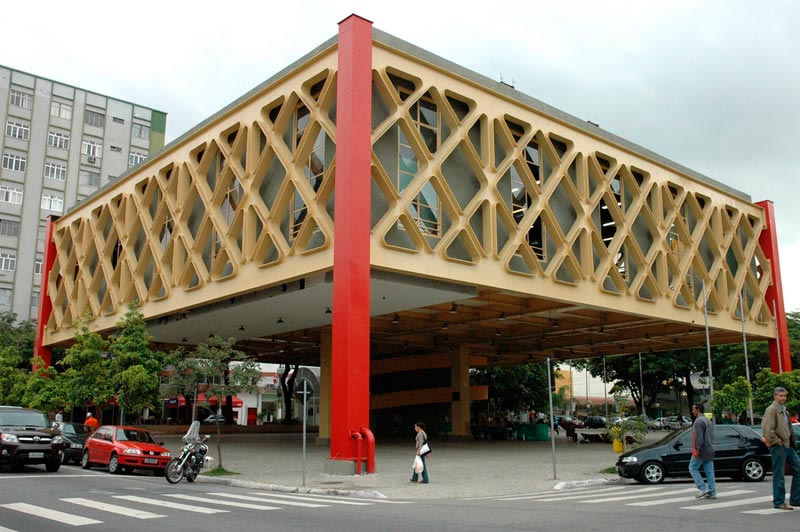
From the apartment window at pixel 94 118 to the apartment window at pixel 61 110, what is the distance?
1408 millimetres

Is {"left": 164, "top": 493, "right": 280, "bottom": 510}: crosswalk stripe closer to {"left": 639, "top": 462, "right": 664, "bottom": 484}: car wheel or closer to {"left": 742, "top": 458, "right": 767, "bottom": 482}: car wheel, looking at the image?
{"left": 639, "top": 462, "right": 664, "bottom": 484}: car wheel

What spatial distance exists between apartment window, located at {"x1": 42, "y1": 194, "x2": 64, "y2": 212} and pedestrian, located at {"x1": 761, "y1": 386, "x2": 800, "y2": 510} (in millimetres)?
65653

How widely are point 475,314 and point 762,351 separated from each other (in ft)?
96.2

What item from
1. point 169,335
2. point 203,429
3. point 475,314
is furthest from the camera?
point 203,429

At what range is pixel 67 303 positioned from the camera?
45.7 metres

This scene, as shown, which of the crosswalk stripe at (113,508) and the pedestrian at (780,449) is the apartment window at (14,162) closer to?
the crosswalk stripe at (113,508)

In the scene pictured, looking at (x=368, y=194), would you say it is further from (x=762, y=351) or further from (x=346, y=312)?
(x=762, y=351)

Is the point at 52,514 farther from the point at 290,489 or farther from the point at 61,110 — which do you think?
the point at 61,110

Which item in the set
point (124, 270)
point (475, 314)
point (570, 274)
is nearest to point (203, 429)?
point (124, 270)

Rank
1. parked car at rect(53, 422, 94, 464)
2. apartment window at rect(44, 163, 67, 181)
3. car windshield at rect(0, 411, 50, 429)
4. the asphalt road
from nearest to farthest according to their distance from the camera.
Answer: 1. the asphalt road
2. car windshield at rect(0, 411, 50, 429)
3. parked car at rect(53, 422, 94, 464)
4. apartment window at rect(44, 163, 67, 181)

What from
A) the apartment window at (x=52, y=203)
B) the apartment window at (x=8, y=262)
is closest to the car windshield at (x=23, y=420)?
the apartment window at (x=8, y=262)

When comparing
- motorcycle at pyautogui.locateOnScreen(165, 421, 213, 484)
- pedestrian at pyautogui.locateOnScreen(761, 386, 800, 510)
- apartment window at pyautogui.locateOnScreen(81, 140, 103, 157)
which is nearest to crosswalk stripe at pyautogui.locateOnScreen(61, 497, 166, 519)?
motorcycle at pyautogui.locateOnScreen(165, 421, 213, 484)

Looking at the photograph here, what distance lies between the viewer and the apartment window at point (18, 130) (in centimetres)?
6405

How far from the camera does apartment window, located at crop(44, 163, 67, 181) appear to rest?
66.1m
